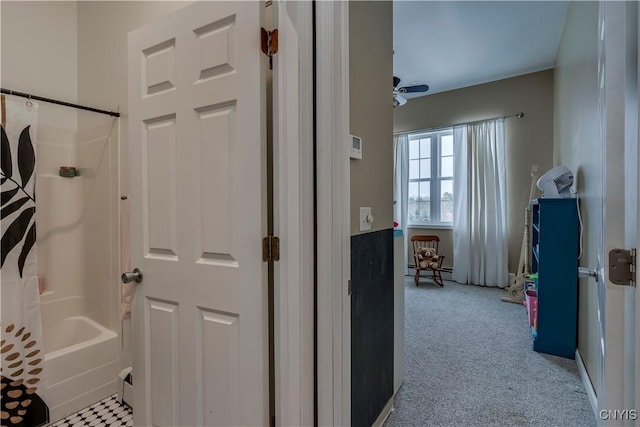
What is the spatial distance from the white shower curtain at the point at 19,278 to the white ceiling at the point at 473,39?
9.36 ft

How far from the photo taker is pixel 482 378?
2.11 m

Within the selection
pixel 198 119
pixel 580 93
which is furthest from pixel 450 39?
pixel 198 119

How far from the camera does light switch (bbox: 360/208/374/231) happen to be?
4.47ft

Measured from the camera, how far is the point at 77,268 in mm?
2232

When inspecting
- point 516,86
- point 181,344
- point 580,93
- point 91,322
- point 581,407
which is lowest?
point 581,407

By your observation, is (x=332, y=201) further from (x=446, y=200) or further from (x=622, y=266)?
(x=446, y=200)

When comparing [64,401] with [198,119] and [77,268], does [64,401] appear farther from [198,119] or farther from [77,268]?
[198,119]

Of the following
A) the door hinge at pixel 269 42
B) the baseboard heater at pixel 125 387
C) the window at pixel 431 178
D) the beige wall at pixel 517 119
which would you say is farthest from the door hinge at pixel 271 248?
the window at pixel 431 178

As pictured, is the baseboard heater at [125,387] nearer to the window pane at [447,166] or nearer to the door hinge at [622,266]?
the door hinge at [622,266]

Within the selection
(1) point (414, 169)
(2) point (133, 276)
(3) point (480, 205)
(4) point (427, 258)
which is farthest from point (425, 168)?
(2) point (133, 276)

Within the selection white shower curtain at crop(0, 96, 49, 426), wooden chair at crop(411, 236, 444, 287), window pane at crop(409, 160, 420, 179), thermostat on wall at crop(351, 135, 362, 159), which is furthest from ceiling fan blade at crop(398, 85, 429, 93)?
white shower curtain at crop(0, 96, 49, 426)

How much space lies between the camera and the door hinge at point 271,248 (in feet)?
3.68

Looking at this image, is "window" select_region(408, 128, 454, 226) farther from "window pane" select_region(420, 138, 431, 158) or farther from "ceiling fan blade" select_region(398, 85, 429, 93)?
"ceiling fan blade" select_region(398, 85, 429, 93)

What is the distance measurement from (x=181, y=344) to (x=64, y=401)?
44.7 inches
